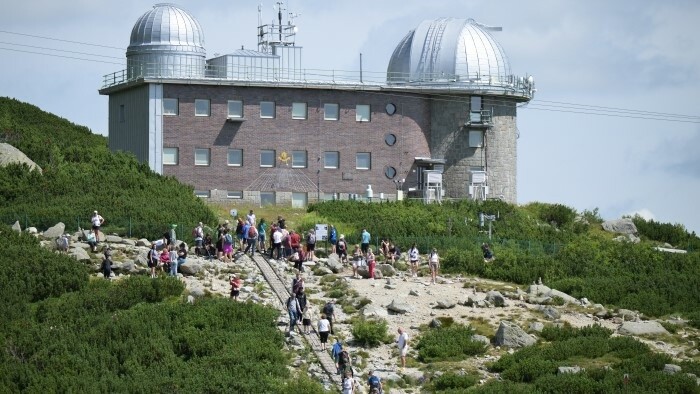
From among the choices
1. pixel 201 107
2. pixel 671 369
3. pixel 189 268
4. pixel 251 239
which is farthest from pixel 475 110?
pixel 671 369

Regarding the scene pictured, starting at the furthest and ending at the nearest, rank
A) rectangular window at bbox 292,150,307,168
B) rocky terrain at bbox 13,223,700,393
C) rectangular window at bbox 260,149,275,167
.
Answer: rectangular window at bbox 292,150,307,168
rectangular window at bbox 260,149,275,167
rocky terrain at bbox 13,223,700,393

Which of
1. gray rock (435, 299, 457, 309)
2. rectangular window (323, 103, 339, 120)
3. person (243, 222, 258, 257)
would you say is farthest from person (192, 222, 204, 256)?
rectangular window (323, 103, 339, 120)

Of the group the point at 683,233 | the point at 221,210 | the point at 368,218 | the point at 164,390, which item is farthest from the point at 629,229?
the point at 164,390

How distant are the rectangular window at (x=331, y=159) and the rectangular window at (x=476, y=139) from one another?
705 cm

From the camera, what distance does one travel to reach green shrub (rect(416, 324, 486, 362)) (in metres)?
57.1

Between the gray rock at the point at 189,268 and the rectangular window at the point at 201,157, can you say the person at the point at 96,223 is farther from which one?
the rectangular window at the point at 201,157

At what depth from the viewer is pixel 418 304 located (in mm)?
63062

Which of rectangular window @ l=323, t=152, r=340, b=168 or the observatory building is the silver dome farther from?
rectangular window @ l=323, t=152, r=340, b=168

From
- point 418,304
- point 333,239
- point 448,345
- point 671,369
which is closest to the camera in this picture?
point 671,369

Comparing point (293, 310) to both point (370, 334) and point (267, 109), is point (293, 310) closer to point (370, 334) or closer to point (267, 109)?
point (370, 334)

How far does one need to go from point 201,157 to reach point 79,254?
1837 cm

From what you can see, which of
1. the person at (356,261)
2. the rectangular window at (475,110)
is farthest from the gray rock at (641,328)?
the rectangular window at (475,110)

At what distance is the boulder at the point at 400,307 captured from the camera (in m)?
61.7

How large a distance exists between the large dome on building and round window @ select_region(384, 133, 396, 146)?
127 inches
